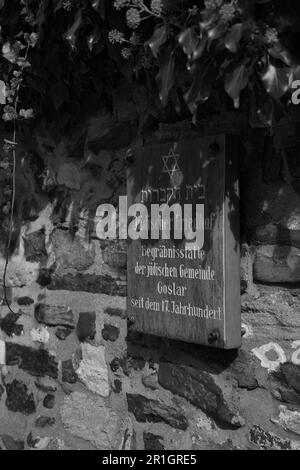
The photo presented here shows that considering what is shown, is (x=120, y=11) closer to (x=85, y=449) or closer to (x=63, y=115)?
(x=63, y=115)

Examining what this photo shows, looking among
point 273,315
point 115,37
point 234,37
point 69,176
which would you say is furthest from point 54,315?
point 234,37

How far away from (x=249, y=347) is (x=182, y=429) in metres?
0.46

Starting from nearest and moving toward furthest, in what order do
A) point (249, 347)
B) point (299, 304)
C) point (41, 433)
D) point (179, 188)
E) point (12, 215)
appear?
point (299, 304) → point (249, 347) → point (179, 188) → point (41, 433) → point (12, 215)

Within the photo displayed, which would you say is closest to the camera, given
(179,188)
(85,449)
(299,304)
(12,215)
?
(299,304)

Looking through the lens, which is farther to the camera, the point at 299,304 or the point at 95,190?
the point at 95,190

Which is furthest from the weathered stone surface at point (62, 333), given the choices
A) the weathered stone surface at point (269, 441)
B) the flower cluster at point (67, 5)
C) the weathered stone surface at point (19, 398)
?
the flower cluster at point (67, 5)

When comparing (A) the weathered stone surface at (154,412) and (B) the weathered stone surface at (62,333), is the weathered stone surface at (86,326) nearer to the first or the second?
(B) the weathered stone surface at (62,333)

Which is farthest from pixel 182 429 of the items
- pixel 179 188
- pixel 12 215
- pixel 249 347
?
pixel 12 215

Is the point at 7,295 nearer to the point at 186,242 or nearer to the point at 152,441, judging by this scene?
the point at 152,441

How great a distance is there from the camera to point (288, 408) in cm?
223

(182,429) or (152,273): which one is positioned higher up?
(152,273)

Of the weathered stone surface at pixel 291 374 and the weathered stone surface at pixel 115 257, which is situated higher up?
the weathered stone surface at pixel 115 257

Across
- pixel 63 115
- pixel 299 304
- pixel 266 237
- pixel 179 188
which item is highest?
pixel 63 115

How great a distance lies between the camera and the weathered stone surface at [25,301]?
327 cm
